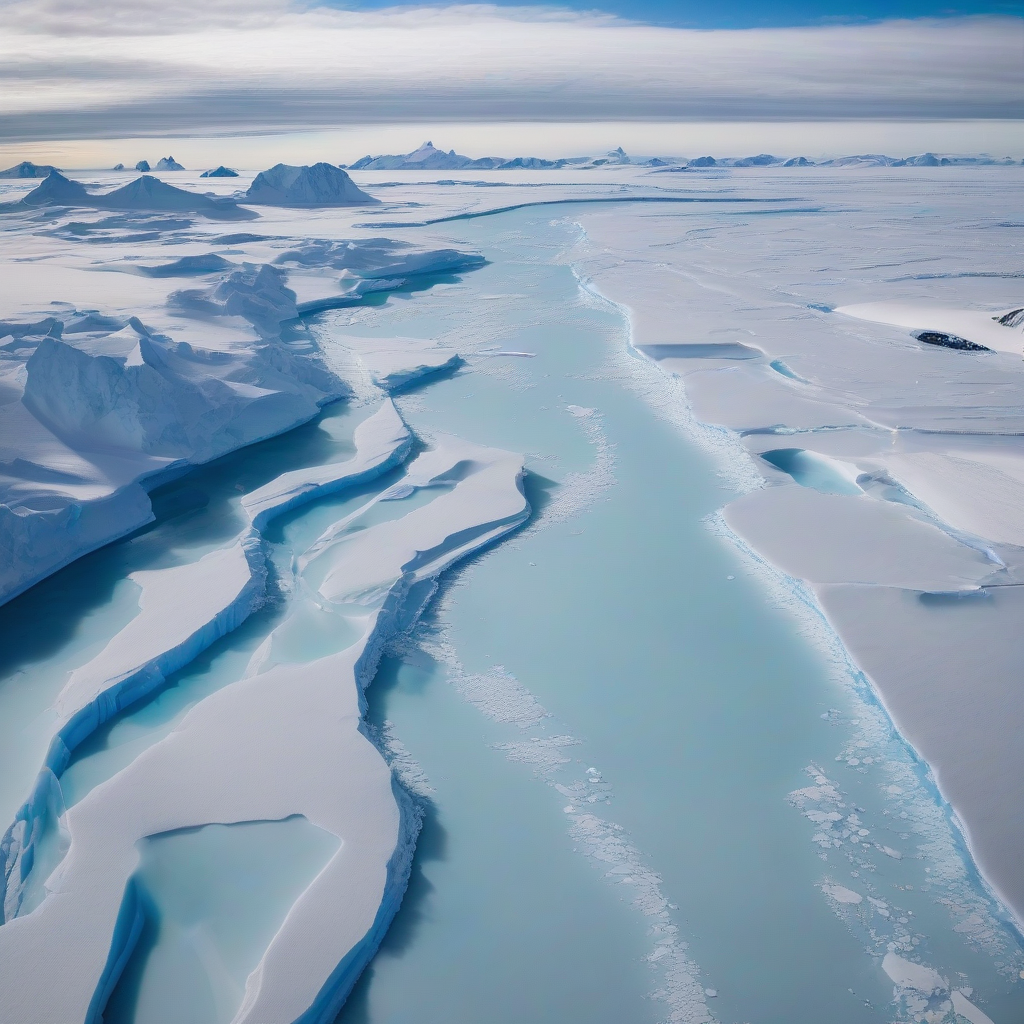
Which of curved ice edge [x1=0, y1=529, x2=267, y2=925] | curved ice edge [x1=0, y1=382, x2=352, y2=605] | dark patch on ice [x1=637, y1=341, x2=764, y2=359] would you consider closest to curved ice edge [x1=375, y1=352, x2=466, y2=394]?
curved ice edge [x1=0, y1=382, x2=352, y2=605]

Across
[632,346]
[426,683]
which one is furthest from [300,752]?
[632,346]

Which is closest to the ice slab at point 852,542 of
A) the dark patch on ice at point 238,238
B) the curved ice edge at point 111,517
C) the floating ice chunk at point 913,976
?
the floating ice chunk at point 913,976

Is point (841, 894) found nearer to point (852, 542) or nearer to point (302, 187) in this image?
point (852, 542)

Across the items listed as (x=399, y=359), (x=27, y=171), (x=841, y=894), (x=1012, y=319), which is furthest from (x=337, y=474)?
(x=27, y=171)

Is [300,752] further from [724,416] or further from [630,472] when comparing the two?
[724,416]

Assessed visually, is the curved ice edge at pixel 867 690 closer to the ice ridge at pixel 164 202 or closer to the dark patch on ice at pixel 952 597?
the dark patch on ice at pixel 952 597

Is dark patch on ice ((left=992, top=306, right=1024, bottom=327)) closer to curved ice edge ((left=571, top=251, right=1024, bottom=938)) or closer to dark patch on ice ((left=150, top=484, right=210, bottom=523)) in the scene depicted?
curved ice edge ((left=571, top=251, right=1024, bottom=938))
